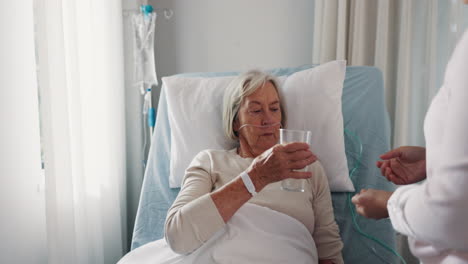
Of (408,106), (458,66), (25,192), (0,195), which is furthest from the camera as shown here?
(408,106)

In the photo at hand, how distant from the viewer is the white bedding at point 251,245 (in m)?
1.13

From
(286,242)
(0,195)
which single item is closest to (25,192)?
(0,195)

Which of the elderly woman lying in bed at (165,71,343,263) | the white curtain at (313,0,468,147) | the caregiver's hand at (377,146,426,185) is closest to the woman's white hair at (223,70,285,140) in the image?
the elderly woman lying in bed at (165,71,343,263)

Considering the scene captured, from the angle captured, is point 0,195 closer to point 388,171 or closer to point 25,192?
point 25,192

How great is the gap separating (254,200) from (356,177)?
0.56 metres

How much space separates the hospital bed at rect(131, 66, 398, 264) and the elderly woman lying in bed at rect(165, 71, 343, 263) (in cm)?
19

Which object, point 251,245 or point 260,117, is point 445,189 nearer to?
point 251,245

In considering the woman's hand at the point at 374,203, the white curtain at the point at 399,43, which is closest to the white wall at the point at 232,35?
the white curtain at the point at 399,43

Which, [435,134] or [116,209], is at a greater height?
[435,134]

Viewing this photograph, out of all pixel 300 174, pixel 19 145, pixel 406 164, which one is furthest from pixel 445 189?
pixel 19 145

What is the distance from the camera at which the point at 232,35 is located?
240 cm

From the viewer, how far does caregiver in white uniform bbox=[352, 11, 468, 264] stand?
572 millimetres

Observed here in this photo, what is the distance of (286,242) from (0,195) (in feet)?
3.51

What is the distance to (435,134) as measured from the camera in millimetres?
662
